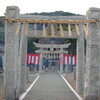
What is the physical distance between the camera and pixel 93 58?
1290 centimetres

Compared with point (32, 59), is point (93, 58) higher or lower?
higher

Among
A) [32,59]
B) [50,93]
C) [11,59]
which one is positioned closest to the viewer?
[11,59]

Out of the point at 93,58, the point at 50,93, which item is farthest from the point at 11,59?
the point at 50,93

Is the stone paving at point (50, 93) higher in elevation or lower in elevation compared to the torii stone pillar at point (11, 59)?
lower

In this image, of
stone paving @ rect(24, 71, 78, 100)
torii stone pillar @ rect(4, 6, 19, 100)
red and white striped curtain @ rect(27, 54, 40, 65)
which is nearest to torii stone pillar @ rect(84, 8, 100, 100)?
stone paving @ rect(24, 71, 78, 100)

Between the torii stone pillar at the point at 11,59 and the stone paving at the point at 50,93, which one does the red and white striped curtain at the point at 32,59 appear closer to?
the stone paving at the point at 50,93

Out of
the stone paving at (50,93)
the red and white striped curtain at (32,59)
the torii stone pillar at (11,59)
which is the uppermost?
the torii stone pillar at (11,59)

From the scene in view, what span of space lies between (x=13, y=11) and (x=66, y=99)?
15.4 feet

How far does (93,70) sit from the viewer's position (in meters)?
12.8

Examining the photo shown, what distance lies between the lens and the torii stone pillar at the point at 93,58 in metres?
12.8

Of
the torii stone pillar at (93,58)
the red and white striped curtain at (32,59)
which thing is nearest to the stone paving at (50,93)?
the torii stone pillar at (93,58)

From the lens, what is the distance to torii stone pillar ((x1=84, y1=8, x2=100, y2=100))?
503 inches

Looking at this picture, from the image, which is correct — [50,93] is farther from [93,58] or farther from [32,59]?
[32,59]

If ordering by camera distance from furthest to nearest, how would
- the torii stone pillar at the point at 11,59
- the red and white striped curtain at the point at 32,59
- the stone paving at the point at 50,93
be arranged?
the red and white striped curtain at the point at 32,59
the stone paving at the point at 50,93
the torii stone pillar at the point at 11,59
